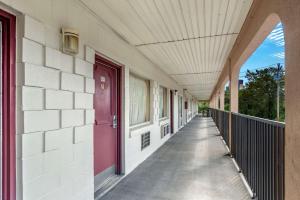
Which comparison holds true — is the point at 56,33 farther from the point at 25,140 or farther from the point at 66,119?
the point at 25,140

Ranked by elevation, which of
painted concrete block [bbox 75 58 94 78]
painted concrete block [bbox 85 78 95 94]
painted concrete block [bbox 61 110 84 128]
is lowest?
painted concrete block [bbox 61 110 84 128]

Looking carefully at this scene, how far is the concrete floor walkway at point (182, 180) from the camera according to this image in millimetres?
2822

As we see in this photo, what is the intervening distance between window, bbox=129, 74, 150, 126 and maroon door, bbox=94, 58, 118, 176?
900 millimetres

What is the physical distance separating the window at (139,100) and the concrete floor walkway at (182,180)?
1057 millimetres

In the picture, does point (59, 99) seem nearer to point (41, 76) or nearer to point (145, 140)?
point (41, 76)

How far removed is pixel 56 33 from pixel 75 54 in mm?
307

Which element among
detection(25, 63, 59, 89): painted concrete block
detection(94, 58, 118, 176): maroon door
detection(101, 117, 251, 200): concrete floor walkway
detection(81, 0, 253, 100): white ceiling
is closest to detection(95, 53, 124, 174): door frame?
detection(94, 58, 118, 176): maroon door

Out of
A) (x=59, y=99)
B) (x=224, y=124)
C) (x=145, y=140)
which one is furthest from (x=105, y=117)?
(x=224, y=124)

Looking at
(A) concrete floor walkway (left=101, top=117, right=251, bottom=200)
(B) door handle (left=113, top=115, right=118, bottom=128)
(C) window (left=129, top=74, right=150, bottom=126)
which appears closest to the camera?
(A) concrete floor walkway (left=101, top=117, right=251, bottom=200)

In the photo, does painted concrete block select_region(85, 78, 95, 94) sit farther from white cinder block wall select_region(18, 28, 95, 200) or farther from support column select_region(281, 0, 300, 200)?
support column select_region(281, 0, 300, 200)

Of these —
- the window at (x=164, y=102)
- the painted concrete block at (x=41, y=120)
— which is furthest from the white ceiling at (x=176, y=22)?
the window at (x=164, y=102)

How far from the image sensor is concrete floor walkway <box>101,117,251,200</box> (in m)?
2.82

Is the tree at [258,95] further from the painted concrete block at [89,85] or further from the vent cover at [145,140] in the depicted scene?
the painted concrete block at [89,85]

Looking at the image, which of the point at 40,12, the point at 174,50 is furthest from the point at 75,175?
the point at 174,50
